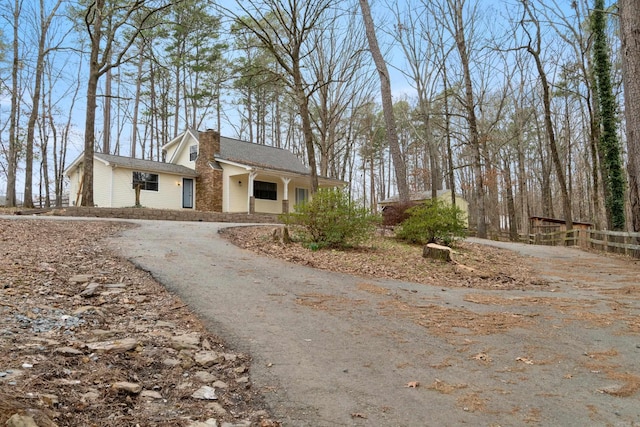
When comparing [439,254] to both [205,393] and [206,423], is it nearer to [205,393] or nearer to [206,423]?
[205,393]

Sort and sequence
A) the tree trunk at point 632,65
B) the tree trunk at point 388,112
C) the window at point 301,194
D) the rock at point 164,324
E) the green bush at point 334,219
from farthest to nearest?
the window at point 301,194 < the tree trunk at point 388,112 < the green bush at point 334,219 < the tree trunk at point 632,65 < the rock at point 164,324

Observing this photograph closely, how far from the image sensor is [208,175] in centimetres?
2194

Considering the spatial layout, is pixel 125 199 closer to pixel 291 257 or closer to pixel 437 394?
pixel 291 257

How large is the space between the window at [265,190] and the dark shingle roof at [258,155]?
45.3 inches

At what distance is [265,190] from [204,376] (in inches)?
825

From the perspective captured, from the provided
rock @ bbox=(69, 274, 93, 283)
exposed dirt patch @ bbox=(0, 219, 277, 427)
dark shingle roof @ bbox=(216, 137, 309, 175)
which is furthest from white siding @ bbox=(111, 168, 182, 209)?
rock @ bbox=(69, 274, 93, 283)

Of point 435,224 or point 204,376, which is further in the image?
point 435,224

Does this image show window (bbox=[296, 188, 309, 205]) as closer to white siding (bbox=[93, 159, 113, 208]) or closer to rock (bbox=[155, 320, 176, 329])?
white siding (bbox=[93, 159, 113, 208])

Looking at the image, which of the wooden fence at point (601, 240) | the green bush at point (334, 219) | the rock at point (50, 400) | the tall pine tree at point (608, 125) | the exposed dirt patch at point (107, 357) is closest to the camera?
the rock at point (50, 400)

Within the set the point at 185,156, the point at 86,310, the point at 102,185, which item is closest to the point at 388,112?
the point at 86,310

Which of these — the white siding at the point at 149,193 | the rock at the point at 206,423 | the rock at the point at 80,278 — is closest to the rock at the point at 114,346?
the rock at the point at 206,423

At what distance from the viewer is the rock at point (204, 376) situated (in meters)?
2.79

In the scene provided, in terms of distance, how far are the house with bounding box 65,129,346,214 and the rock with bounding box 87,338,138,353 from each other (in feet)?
56.3

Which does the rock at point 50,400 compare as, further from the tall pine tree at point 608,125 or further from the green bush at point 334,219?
the tall pine tree at point 608,125
